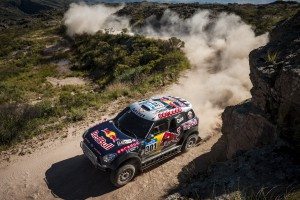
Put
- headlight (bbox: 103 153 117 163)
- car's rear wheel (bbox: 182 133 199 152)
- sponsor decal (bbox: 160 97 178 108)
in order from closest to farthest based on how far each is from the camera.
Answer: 1. headlight (bbox: 103 153 117 163)
2. sponsor decal (bbox: 160 97 178 108)
3. car's rear wheel (bbox: 182 133 199 152)

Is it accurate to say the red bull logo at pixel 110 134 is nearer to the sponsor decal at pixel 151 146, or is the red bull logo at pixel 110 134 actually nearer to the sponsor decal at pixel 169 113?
the sponsor decal at pixel 151 146

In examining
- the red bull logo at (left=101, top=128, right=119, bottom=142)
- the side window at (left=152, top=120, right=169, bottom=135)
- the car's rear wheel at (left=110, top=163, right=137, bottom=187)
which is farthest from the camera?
the side window at (left=152, top=120, right=169, bottom=135)

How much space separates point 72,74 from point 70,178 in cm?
2006

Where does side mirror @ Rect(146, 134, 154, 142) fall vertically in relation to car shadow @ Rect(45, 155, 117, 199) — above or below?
above

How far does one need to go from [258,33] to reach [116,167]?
28044 millimetres

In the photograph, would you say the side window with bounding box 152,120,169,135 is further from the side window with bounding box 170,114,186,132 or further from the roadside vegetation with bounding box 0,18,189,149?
the roadside vegetation with bounding box 0,18,189,149

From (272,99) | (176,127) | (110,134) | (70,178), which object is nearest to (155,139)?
(176,127)

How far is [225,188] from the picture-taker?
823 cm

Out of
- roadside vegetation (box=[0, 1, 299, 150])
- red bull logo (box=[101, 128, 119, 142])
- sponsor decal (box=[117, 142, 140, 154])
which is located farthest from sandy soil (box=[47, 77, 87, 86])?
sponsor decal (box=[117, 142, 140, 154])

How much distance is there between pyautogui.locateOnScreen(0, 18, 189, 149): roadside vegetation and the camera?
57.1 ft

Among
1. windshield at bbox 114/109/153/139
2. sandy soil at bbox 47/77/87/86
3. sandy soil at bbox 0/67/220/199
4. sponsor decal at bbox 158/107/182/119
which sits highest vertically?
sponsor decal at bbox 158/107/182/119

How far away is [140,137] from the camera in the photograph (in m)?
12.6

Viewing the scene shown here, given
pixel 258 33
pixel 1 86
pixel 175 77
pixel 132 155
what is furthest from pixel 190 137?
pixel 258 33

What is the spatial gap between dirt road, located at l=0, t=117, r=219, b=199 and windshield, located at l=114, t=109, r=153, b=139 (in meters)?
1.58
